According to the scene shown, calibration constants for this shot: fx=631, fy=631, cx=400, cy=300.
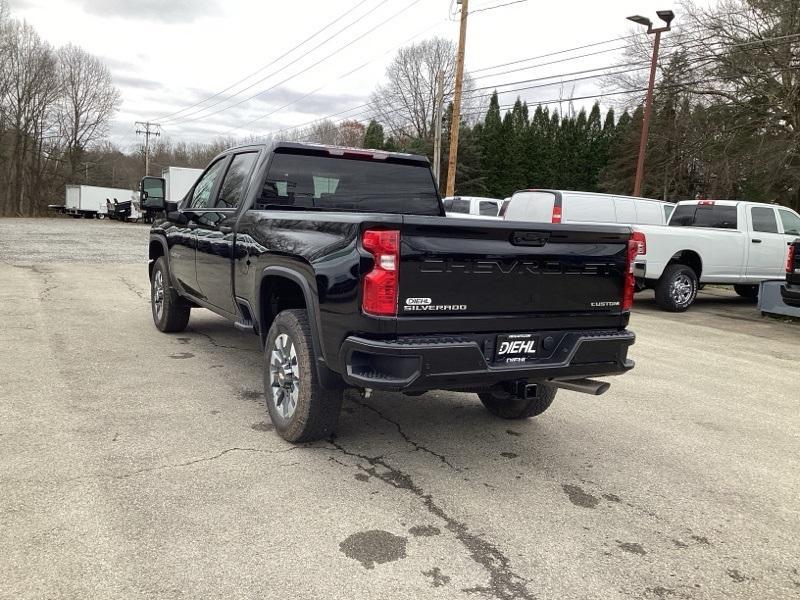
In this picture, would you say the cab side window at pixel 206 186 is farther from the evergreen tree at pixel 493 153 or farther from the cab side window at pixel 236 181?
the evergreen tree at pixel 493 153

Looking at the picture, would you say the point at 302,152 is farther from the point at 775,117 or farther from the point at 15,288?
the point at 775,117

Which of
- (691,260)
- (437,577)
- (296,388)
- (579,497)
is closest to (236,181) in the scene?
(296,388)

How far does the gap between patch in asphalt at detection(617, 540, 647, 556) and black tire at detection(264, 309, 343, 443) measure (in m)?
1.78

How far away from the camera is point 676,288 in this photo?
38.4 feet

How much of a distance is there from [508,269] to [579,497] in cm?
133

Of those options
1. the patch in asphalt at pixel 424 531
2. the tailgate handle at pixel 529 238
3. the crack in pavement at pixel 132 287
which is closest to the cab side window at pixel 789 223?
the tailgate handle at pixel 529 238

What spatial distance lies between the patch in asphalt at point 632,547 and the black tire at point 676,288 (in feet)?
31.2

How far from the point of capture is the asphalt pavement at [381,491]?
265 cm

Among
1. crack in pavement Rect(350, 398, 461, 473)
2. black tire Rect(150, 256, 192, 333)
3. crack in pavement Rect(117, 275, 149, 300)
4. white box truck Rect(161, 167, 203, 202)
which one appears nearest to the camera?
crack in pavement Rect(350, 398, 461, 473)

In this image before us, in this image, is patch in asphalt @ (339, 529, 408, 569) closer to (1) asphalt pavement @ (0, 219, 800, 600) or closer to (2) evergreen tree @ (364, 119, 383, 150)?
(1) asphalt pavement @ (0, 219, 800, 600)

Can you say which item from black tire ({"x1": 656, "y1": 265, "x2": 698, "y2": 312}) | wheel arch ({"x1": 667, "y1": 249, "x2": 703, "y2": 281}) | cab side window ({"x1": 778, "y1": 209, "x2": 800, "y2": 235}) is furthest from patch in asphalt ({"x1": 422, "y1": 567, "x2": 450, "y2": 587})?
cab side window ({"x1": 778, "y1": 209, "x2": 800, "y2": 235})

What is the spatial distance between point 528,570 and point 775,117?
96.4 ft

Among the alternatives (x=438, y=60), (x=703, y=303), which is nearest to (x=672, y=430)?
(x=703, y=303)

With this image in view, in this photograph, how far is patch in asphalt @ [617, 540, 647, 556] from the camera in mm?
2947
